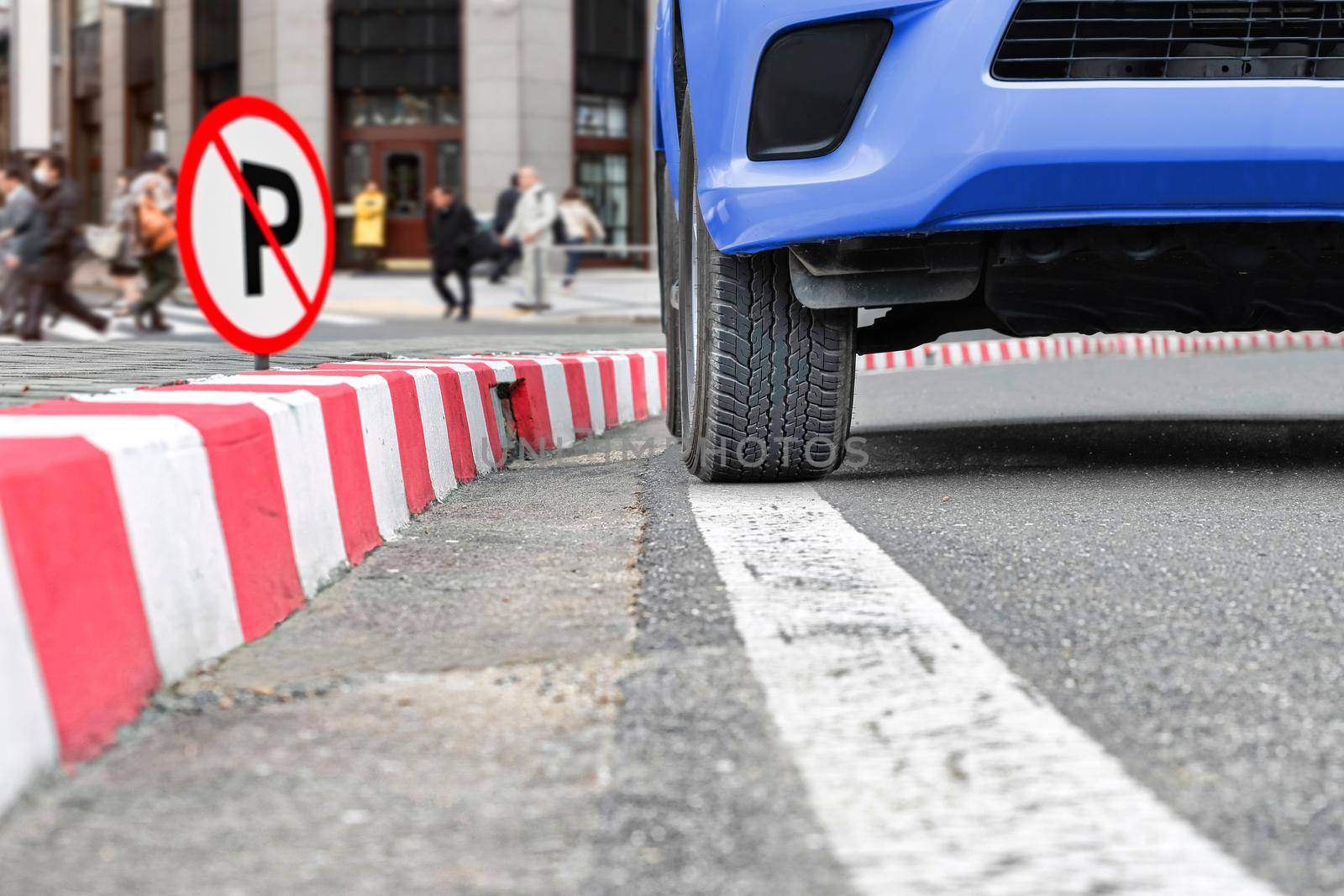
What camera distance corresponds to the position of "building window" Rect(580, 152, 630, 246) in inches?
1355

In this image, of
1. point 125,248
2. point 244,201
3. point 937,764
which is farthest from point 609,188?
point 937,764

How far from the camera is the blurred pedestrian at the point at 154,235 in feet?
62.3

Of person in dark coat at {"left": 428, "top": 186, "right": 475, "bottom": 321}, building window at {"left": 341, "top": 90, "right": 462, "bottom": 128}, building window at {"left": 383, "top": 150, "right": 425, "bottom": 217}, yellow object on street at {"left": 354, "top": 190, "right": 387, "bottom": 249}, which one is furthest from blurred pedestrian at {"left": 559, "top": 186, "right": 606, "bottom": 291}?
building window at {"left": 383, "top": 150, "right": 425, "bottom": 217}

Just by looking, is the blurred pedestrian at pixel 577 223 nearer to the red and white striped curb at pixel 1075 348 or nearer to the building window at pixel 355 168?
the red and white striped curb at pixel 1075 348

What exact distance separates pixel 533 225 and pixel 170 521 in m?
21.6

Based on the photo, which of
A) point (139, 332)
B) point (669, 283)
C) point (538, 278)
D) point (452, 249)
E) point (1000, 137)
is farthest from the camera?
point (538, 278)

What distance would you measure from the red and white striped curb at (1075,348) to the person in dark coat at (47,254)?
658 cm

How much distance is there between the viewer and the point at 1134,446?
6.32 m

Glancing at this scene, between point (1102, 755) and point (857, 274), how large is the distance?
2.46 metres

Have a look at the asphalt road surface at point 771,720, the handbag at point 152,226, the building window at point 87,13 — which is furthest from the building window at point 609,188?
the asphalt road surface at point 771,720

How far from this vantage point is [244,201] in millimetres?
6188

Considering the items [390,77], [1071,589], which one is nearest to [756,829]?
[1071,589]

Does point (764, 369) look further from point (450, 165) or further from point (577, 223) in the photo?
point (450, 165)

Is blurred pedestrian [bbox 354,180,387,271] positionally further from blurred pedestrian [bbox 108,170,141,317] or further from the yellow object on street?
blurred pedestrian [bbox 108,170,141,317]
